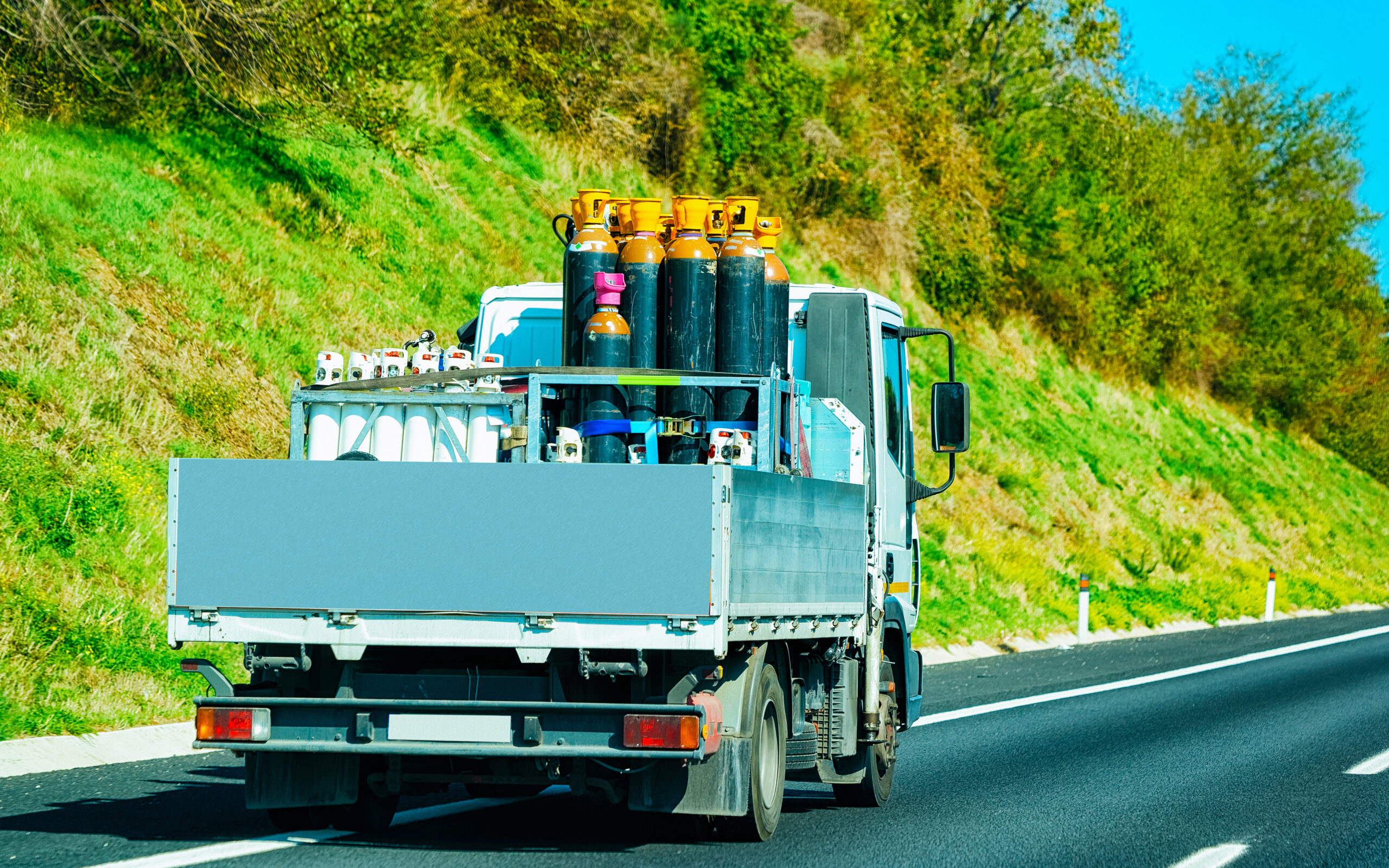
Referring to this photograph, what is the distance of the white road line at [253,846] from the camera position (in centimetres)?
709

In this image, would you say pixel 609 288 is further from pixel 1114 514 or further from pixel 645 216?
pixel 1114 514

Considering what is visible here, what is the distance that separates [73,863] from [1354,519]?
174ft

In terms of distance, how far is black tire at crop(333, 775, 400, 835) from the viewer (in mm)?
8258

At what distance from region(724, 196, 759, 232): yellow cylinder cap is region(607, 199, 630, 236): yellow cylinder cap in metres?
0.58

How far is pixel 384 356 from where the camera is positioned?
29.1 ft

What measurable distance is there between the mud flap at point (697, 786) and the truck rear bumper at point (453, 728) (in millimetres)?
390

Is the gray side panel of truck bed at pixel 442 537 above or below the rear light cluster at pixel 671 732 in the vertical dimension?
above

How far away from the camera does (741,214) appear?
930cm

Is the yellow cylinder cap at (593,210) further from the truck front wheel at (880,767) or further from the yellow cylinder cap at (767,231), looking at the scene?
the truck front wheel at (880,767)

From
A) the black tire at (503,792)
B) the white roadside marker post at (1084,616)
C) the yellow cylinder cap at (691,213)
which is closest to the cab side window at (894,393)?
the yellow cylinder cap at (691,213)

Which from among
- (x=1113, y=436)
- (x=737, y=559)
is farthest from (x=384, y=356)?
(x=1113, y=436)

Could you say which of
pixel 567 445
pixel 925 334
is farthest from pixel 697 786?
pixel 925 334

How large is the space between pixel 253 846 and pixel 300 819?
62 centimetres

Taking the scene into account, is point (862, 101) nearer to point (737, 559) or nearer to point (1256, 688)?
point (1256, 688)
